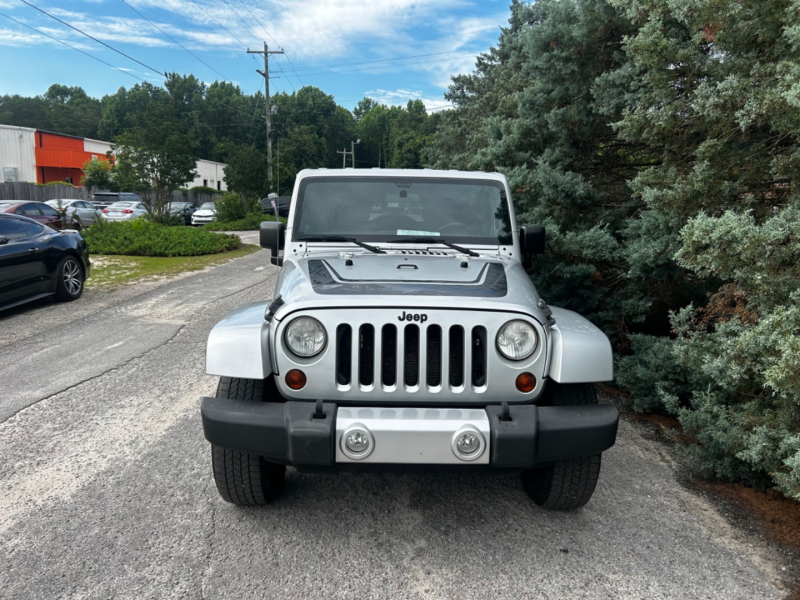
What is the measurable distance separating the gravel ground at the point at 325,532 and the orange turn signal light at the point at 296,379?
0.81m

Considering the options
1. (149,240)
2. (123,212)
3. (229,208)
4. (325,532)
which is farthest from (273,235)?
(229,208)

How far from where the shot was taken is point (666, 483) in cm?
373

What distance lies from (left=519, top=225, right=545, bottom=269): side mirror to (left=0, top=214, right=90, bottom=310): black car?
7.11m

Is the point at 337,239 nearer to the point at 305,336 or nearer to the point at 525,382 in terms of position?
the point at 305,336

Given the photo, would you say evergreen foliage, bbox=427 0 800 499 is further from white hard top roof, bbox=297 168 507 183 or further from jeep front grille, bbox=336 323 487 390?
jeep front grille, bbox=336 323 487 390

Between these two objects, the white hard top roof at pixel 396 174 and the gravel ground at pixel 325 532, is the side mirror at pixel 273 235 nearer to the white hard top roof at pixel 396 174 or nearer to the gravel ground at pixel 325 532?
the white hard top roof at pixel 396 174

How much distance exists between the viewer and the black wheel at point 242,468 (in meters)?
2.95

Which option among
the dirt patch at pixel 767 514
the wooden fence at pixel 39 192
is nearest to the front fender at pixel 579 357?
the dirt patch at pixel 767 514

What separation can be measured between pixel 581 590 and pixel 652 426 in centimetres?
249

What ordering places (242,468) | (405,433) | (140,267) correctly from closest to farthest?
(405,433) → (242,468) → (140,267)

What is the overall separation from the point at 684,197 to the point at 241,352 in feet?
11.1

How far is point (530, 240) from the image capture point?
4.26m

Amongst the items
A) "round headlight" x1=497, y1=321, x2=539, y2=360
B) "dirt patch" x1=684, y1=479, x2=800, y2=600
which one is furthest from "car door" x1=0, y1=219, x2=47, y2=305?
"dirt patch" x1=684, y1=479, x2=800, y2=600

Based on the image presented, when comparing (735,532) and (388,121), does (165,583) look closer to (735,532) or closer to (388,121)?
(735,532)
